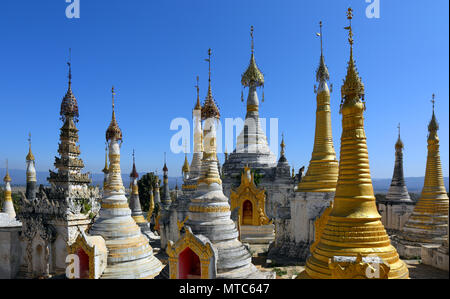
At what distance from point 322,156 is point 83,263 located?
15.2 metres

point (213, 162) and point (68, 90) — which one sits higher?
point (68, 90)

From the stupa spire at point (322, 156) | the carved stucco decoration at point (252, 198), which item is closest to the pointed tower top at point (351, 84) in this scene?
the stupa spire at point (322, 156)

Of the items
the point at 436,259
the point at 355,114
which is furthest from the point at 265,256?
the point at 355,114

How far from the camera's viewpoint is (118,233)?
1656cm

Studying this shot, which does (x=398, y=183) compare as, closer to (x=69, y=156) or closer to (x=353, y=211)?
Result: (x=353, y=211)

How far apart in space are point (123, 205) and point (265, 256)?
11.8m

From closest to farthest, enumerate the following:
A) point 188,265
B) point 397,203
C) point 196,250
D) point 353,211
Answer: point 353,211
point 196,250
point 188,265
point 397,203

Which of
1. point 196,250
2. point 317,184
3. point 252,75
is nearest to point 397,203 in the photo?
point 317,184

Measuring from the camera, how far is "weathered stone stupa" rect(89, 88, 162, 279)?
16.0 m

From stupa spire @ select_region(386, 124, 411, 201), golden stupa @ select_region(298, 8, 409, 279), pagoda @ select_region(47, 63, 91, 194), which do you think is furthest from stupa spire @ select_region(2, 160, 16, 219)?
stupa spire @ select_region(386, 124, 411, 201)

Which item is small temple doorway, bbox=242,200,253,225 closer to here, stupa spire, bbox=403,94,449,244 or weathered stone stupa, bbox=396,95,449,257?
weathered stone stupa, bbox=396,95,449,257

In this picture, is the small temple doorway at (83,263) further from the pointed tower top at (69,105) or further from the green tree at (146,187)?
the green tree at (146,187)

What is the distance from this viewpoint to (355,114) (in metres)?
10.7
